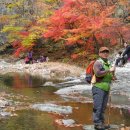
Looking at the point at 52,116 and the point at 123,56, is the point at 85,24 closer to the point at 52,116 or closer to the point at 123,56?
the point at 52,116

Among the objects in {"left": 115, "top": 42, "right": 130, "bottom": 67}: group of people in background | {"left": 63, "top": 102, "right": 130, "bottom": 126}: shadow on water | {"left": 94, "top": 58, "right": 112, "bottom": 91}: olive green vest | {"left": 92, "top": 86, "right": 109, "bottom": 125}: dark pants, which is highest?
{"left": 115, "top": 42, "right": 130, "bottom": 67}: group of people in background

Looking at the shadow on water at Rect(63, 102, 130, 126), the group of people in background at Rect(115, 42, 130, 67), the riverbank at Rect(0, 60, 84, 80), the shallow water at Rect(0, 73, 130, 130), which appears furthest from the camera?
the riverbank at Rect(0, 60, 84, 80)

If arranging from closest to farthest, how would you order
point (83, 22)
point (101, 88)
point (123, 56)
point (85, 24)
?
point (101, 88), point (123, 56), point (85, 24), point (83, 22)

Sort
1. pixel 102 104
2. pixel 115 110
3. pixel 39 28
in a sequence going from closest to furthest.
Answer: pixel 102 104 → pixel 115 110 → pixel 39 28

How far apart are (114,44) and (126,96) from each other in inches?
717

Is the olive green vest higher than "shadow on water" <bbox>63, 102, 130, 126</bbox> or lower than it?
higher

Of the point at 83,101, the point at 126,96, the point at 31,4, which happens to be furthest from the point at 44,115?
the point at 31,4

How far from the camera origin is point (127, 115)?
11852mm

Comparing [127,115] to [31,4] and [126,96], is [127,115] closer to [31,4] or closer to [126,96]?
[126,96]

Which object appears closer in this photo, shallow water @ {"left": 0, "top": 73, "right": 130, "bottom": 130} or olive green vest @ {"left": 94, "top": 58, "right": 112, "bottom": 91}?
olive green vest @ {"left": 94, "top": 58, "right": 112, "bottom": 91}

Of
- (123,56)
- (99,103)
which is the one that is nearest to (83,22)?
(123,56)

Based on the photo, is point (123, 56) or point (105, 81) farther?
point (123, 56)

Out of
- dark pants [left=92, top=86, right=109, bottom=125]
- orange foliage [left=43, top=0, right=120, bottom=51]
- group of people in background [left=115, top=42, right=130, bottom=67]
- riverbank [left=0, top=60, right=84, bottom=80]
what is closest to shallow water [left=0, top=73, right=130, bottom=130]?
dark pants [left=92, top=86, right=109, bottom=125]

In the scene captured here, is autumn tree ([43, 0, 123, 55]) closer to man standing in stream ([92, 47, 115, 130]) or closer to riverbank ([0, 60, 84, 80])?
riverbank ([0, 60, 84, 80])
